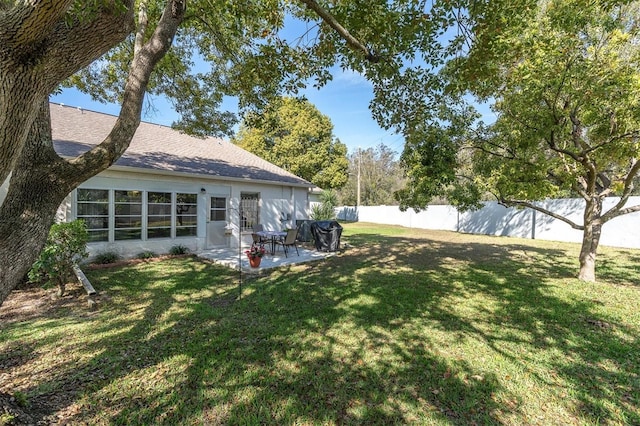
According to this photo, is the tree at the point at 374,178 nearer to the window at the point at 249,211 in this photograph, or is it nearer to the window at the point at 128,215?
the window at the point at 249,211

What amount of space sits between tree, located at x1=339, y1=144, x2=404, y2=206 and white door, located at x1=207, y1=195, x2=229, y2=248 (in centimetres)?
3132

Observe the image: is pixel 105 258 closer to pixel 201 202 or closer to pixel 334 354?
pixel 201 202

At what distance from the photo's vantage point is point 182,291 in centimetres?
611

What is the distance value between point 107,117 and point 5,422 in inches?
521

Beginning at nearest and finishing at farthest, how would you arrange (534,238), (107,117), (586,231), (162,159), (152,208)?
(586,231)
(152,208)
(162,159)
(107,117)
(534,238)

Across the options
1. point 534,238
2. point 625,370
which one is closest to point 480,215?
point 534,238

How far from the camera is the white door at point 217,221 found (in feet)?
36.8

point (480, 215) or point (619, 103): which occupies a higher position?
point (619, 103)

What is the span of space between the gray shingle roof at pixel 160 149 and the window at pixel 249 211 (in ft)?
3.15

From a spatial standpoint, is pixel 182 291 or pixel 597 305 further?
pixel 182 291

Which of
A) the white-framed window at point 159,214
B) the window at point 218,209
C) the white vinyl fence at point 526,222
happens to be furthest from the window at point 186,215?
the white vinyl fence at point 526,222

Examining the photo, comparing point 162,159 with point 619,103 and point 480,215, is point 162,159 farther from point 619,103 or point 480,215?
point 480,215

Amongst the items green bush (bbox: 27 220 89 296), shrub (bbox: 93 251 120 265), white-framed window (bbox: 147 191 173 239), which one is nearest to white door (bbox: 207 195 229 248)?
white-framed window (bbox: 147 191 173 239)

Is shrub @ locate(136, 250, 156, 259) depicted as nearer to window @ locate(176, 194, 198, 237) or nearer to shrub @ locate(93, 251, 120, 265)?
shrub @ locate(93, 251, 120, 265)
